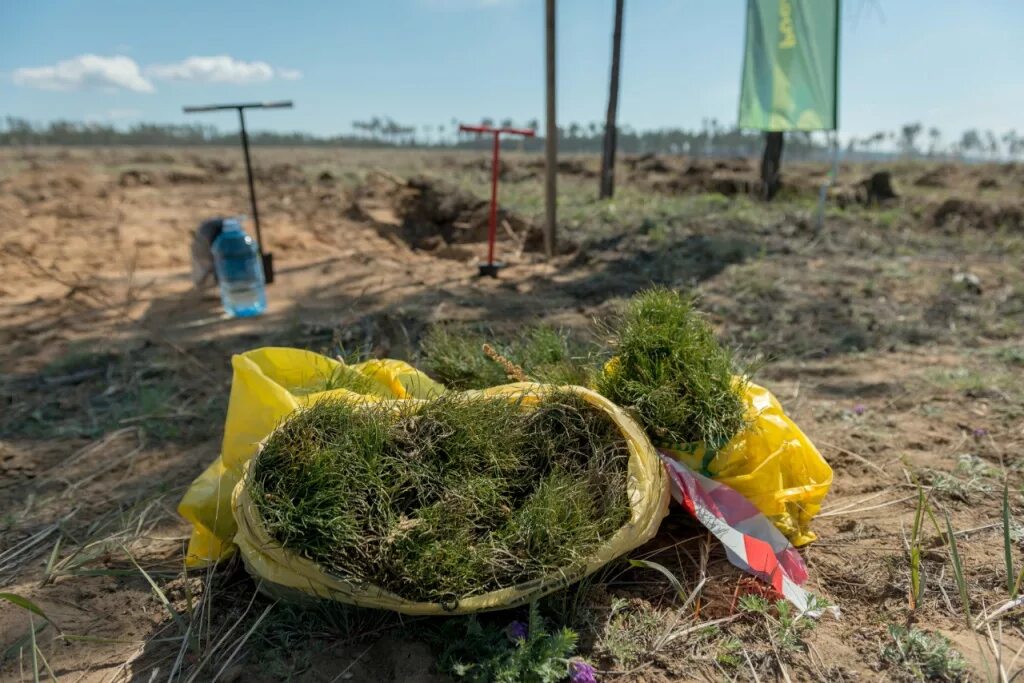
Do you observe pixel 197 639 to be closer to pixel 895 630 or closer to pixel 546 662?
pixel 546 662

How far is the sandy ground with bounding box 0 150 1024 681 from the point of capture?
171 cm

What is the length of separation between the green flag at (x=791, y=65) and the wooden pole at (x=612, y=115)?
3.42m

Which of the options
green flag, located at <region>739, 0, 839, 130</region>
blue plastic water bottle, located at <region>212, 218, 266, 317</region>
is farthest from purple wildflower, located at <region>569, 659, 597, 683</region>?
green flag, located at <region>739, 0, 839, 130</region>

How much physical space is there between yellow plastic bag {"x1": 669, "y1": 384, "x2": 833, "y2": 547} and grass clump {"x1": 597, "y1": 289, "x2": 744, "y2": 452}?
0.06m

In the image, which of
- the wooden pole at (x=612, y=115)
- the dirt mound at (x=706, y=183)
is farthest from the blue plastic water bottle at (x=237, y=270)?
the dirt mound at (x=706, y=183)

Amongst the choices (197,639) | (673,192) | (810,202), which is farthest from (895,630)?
(673,192)

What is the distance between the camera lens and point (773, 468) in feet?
6.54

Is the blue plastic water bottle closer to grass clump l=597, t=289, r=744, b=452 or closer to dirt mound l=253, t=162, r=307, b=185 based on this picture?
grass clump l=597, t=289, r=744, b=452

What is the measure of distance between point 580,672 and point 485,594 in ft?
0.93

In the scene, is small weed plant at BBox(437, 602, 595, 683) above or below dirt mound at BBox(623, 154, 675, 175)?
below

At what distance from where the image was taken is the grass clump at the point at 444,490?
1.52 m

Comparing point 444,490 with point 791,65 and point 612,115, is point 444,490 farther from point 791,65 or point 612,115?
point 612,115

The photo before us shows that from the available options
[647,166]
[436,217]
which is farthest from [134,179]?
[647,166]

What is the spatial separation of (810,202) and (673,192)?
3350 mm
